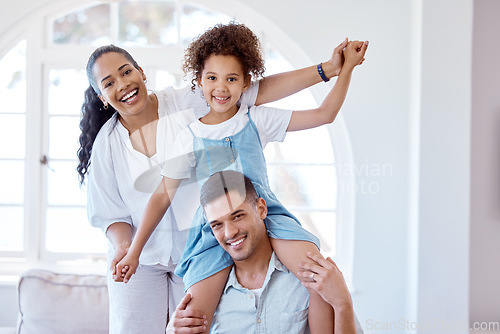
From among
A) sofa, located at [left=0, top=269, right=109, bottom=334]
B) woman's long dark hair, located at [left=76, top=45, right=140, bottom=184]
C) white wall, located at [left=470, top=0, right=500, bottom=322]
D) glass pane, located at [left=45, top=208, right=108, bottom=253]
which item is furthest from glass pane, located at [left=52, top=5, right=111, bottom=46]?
white wall, located at [left=470, top=0, right=500, bottom=322]

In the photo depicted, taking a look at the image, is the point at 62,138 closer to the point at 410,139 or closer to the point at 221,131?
the point at 221,131

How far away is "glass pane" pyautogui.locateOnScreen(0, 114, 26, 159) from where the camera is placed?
2.15m

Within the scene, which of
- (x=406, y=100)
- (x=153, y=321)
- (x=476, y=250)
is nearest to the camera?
(x=153, y=321)

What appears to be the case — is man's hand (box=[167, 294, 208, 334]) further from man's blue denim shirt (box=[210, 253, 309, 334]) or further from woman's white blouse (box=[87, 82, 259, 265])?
woman's white blouse (box=[87, 82, 259, 265])

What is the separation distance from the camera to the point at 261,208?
3.04ft

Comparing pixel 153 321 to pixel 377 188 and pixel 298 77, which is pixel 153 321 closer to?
pixel 298 77

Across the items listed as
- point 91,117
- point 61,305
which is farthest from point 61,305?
point 91,117

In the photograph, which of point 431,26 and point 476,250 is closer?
point 431,26

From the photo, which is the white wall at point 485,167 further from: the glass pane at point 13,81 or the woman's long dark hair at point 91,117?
the glass pane at point 13,81

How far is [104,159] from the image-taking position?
41.1 inches

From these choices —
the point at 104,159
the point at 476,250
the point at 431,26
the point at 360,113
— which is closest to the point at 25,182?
the point at 104,159

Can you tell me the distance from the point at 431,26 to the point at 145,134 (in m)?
1.29

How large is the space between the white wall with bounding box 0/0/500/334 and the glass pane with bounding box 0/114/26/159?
361 mm

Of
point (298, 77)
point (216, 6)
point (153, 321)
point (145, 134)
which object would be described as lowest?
point (153, 321)
